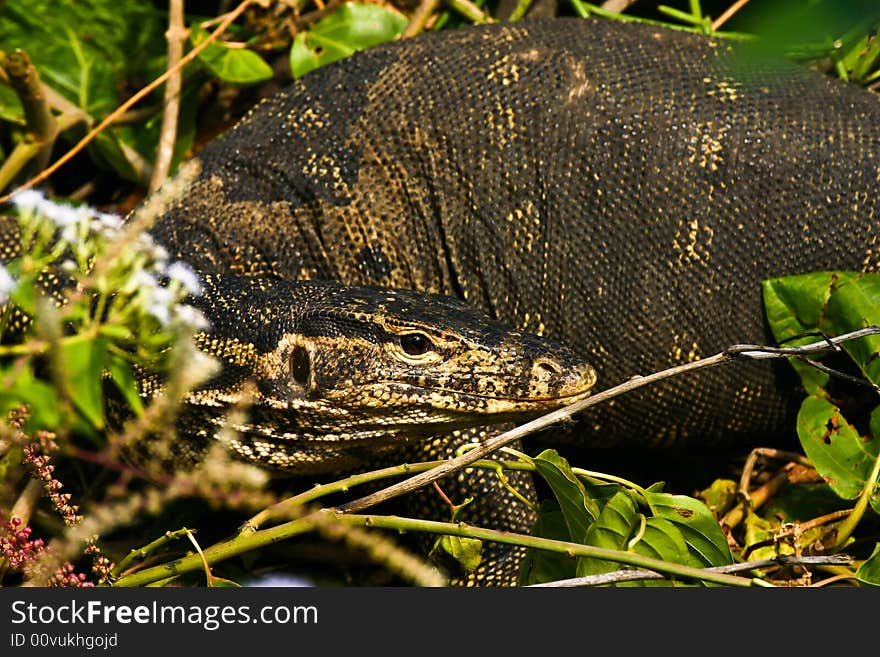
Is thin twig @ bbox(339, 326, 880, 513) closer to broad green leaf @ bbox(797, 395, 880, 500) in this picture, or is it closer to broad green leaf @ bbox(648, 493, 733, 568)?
broad green leaf @ bbox(648, 493, 733, 568)

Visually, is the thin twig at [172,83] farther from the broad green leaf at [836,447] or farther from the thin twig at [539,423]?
the broad green leaf at [836,447]

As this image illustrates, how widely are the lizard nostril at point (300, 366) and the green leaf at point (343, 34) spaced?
1496mm

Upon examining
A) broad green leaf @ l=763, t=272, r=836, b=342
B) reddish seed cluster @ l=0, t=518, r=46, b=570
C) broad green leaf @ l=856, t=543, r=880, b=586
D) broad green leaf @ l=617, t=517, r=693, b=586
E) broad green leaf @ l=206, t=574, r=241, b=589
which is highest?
broad green leaf @ l=763, t=272, r=836, b=342

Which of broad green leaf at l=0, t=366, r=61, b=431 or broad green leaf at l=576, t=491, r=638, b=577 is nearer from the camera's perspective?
broad green leaf at l=0, t=366, r=61, b=431

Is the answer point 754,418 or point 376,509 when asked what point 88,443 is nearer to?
point 376,509

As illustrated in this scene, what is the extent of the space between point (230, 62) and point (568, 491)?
7.64ft

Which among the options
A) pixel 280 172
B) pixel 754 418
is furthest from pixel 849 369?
pixel 280 172

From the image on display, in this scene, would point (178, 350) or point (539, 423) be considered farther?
point (539, 423)

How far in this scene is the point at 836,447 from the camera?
113 inches

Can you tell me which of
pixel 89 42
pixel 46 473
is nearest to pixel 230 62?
pixel 89 42

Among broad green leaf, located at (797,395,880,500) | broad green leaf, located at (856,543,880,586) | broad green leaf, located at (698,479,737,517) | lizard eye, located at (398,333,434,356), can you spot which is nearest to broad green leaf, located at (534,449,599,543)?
lizard eye, located at (398,333,434,356)

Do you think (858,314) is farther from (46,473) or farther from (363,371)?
(46,473)

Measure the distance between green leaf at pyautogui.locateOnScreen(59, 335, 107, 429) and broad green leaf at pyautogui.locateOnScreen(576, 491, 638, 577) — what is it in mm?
1221

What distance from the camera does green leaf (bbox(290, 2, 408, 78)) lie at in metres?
3.83
